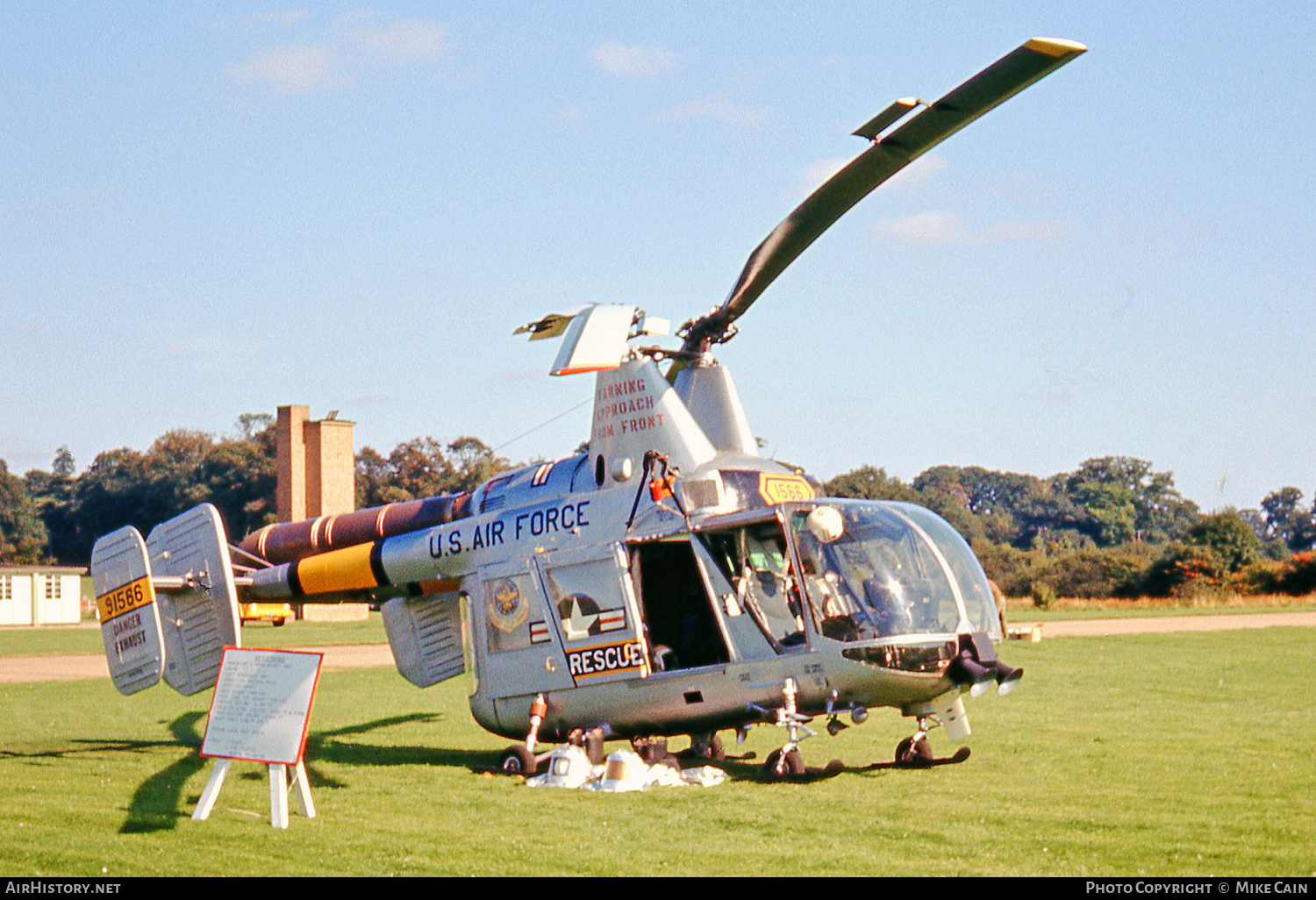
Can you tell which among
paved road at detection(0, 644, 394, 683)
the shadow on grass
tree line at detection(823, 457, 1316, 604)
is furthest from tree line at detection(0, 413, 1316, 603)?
the shadow on grass

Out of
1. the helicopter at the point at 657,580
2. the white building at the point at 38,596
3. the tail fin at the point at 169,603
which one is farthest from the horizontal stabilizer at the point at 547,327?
the white building at the point at 38,596

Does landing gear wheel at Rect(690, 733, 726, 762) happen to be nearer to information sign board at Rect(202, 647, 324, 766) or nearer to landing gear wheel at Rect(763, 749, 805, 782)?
landing gear wheel at Rect(763, 749, 805, 782)

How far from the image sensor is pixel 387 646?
3531cm

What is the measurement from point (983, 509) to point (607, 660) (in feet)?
359

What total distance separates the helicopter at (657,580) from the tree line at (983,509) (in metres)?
39.1

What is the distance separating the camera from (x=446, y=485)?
7219 cm

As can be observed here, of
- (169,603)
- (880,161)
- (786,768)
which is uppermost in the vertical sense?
(880,161)

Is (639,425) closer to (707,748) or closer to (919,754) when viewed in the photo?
(707,748)

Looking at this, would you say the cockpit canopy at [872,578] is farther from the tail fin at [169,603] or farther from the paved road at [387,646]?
the paved road at [387,646]

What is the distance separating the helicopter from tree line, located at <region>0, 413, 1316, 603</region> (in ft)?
128

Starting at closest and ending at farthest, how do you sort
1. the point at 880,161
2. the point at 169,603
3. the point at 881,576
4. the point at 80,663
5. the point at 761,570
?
the point at 880,161
the point at 881,576
the point at 761,570
the point at 169,603
the point at 80,663

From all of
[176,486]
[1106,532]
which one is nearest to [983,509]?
[1106,532]

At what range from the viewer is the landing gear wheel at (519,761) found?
467 inches

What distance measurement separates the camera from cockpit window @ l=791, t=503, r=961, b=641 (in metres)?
10.7
